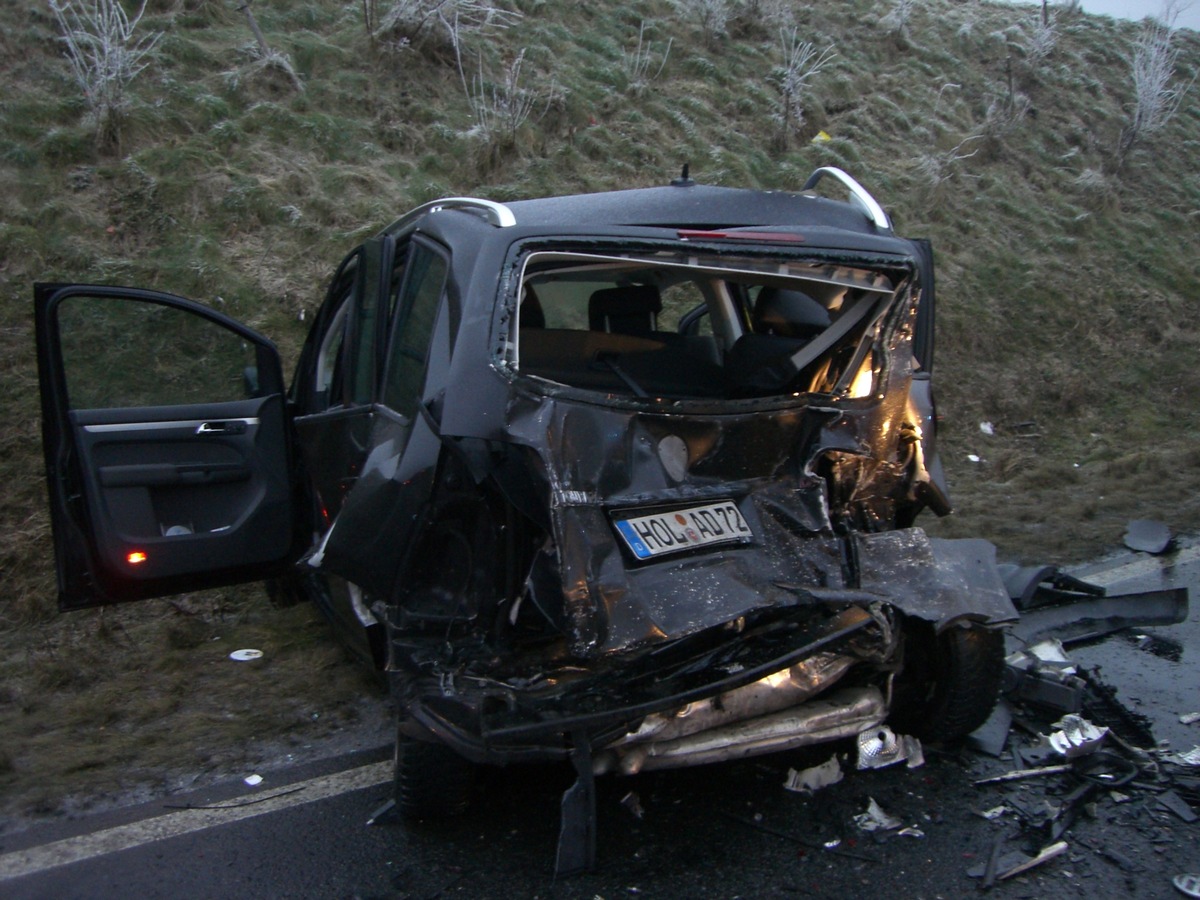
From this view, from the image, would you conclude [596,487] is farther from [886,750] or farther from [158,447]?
[158,447]

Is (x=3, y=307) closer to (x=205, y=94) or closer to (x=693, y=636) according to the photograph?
(x=205, y=94)

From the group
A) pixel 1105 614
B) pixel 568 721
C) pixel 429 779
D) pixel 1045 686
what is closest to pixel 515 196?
pixel 1105 614

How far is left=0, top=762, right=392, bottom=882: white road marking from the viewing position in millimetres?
3330

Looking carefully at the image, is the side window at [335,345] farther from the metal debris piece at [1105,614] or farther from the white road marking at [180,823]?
the metal debris piece at [1105,614]

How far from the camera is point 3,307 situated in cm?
687

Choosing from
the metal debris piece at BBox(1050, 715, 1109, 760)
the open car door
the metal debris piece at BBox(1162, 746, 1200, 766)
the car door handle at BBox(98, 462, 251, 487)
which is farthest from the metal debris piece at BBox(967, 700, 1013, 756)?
the car door handle at BBox(98, 462, 251, 487)

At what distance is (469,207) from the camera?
12.3 ft

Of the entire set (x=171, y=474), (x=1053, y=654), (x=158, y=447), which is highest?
(x=158, y=447)

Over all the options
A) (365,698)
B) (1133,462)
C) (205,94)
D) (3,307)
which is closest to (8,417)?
(3,307)

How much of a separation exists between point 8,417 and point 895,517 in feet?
17.0

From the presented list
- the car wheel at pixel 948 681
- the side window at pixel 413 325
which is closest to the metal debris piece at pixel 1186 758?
the car wheel at pixel 948 681

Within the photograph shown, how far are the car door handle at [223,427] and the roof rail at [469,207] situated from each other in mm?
1143

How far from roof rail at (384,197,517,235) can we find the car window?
105 cm

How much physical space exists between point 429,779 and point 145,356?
7.34ft
